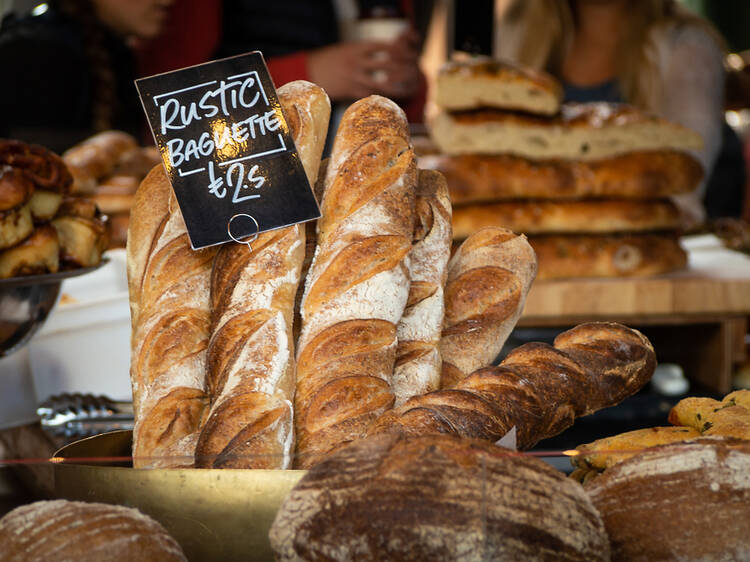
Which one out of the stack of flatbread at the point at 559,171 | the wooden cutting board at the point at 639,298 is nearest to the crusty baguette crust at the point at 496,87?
the stack of flatbread at the point at 559,171

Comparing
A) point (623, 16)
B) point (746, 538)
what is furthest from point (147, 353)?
point (623, 16)

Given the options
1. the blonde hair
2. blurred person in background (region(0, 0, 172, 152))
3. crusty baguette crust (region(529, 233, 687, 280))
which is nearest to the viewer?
crusty baguette crust (region(529, 233, 687, 280))

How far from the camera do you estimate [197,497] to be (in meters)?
0.68

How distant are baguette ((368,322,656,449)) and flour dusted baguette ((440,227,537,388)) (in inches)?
3.5

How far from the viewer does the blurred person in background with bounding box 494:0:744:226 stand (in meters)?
3.30

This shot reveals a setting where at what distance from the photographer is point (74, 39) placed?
8.66 ft

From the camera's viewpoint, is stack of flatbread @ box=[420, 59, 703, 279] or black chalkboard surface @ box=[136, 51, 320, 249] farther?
stack of flatbread @ box=[420, 59, 703, 279]

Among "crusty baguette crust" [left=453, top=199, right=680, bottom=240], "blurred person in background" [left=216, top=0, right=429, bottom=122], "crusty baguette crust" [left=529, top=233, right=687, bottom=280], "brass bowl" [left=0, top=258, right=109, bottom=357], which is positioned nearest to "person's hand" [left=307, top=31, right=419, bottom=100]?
"blurred person in background" [left=216, top=0, right=429, bottom=122]

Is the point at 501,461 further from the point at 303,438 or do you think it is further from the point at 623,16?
the point at 623,16

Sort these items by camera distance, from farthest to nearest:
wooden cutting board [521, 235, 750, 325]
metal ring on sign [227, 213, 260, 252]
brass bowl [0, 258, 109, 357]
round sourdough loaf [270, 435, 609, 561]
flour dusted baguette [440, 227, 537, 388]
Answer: wooden cutting board [521, 235, 750, 325] < brass bowl [0, 258, 109, 357] < flour dusted baguette [440, 227, 537, 388] < metal ring on sign [227, 213, 260, 252] < round sourdough loaf [270, 435, 609, 561]

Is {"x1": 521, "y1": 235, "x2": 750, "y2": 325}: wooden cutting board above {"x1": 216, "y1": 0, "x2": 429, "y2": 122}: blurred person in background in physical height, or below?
below

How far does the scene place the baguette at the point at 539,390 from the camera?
72cm

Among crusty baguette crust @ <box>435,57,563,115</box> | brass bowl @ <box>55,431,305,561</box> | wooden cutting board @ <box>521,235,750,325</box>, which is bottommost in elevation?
wooden cutting board @ <box>521,235,750,325</box>

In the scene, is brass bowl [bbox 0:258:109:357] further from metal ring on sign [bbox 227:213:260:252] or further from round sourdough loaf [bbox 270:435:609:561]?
round sourdough loaf [bbox 270:435:609:561]
